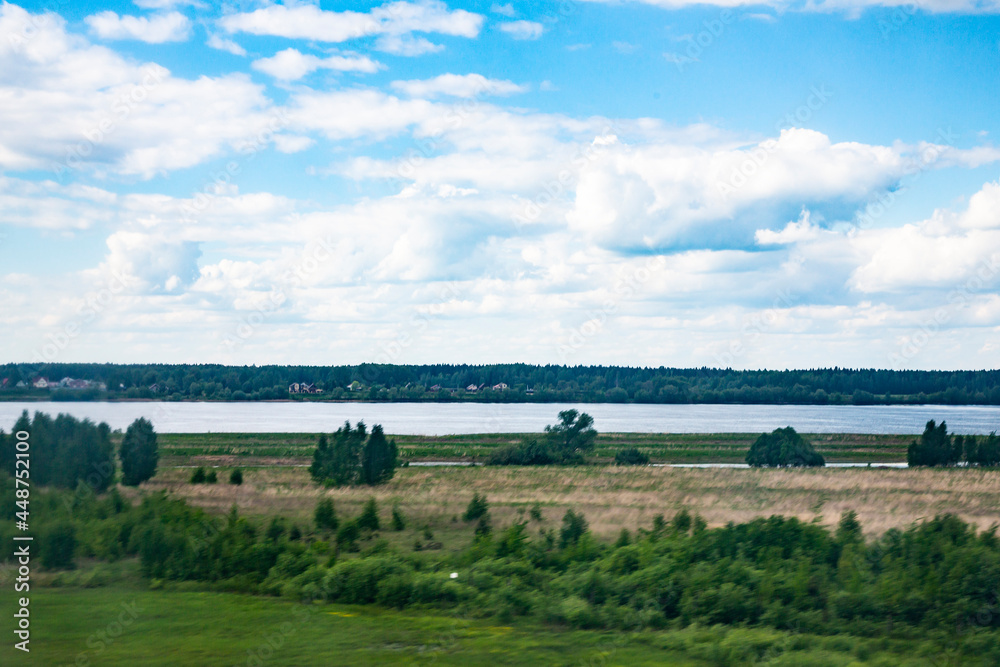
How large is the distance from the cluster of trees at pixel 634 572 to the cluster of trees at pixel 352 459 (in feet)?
70.3

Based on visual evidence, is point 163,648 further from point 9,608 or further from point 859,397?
point 859,397

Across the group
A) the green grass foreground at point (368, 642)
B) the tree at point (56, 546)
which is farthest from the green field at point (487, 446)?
the green grass foreground at point (368, 642)

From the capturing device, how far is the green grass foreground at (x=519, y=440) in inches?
2630

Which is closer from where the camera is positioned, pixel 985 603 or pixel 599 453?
pixel 985 603

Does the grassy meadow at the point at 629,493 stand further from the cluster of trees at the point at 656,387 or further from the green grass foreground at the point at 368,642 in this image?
the cluster of trees at the point at 656,387

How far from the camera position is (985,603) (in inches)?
488

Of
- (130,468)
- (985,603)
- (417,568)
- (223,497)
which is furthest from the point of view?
(130,468)

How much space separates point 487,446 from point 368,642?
6307cm

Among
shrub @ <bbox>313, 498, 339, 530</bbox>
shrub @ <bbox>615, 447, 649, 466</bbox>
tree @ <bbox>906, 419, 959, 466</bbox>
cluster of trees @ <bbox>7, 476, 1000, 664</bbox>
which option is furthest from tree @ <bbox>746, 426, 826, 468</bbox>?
cluster of trees @ <bbox>7, 476, 1000, 664</bbox>

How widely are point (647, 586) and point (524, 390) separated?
176 meters

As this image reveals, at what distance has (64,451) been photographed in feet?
82.7

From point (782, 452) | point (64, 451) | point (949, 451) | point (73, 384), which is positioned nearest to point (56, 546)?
point (73, 384)

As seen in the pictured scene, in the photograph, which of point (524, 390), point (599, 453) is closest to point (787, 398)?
point (524, 390)

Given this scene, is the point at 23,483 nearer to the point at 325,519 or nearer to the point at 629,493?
the point at 325,519
